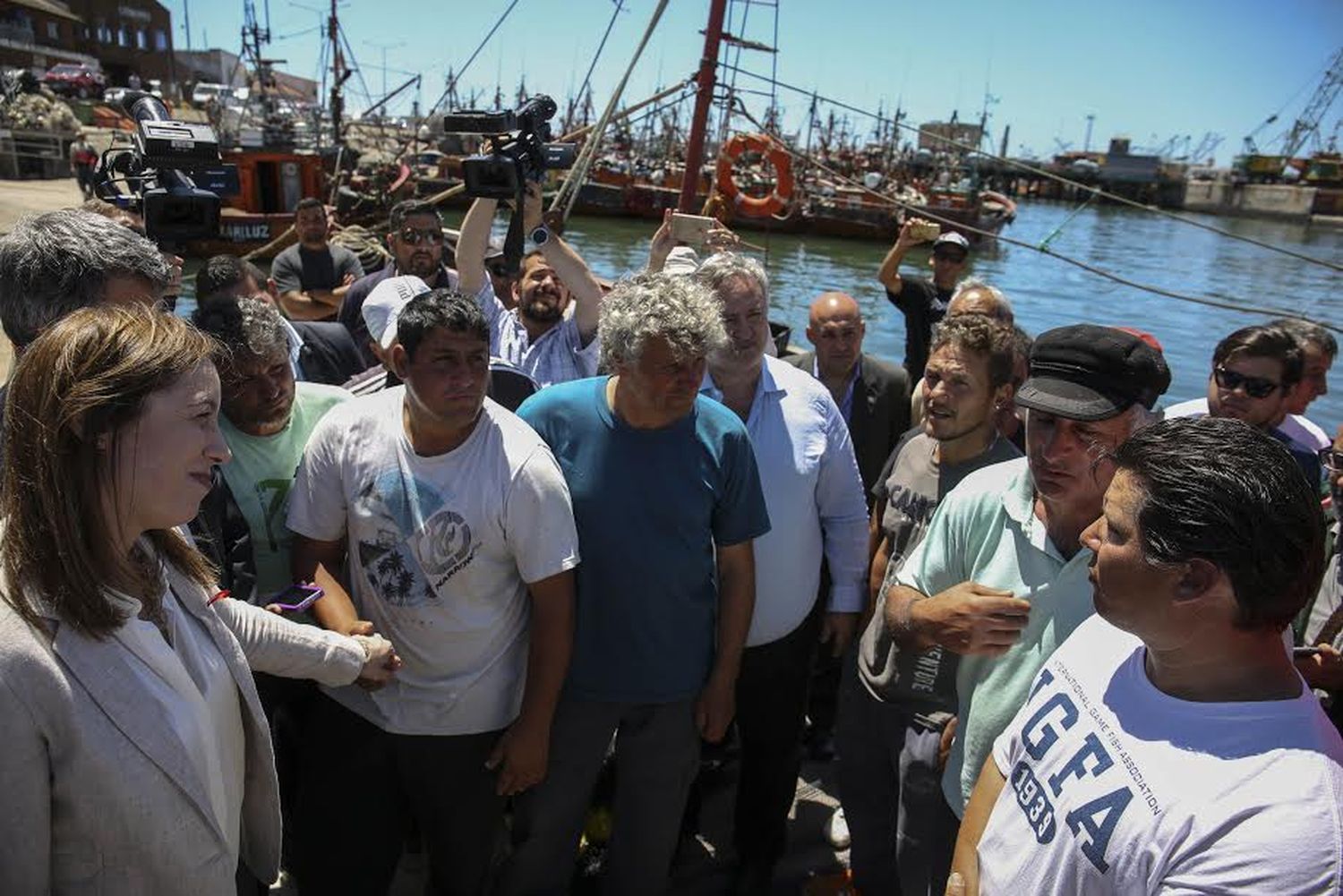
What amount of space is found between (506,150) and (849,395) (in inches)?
63.9

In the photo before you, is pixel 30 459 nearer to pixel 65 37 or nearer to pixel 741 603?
pixel 741 603

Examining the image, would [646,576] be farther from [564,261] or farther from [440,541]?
[564,261]

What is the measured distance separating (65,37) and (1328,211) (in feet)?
233

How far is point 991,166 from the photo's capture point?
58.9 metres

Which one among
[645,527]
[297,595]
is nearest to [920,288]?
[645,527]

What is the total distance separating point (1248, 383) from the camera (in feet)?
9.48

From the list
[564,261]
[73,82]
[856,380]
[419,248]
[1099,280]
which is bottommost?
[1099,280]

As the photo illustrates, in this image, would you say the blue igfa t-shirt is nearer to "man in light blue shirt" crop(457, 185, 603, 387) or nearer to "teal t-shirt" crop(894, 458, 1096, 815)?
"teal t-shirt" crop(894, 458, 1096, 815)

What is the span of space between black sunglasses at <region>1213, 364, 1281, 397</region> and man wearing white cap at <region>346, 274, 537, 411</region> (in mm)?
2325

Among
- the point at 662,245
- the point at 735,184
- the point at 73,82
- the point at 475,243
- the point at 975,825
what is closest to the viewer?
the point at 975,825

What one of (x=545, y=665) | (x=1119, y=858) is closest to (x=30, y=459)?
(x=545, y=665)

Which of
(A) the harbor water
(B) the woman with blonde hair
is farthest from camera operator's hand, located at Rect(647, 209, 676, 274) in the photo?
(A) the harbor water

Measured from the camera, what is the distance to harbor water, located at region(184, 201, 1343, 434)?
1723 cm

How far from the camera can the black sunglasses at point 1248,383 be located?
2869 millimetres
